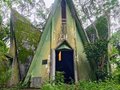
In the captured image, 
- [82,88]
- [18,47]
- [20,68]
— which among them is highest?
[18,47]

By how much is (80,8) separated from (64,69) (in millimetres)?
4769

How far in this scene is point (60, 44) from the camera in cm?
1831

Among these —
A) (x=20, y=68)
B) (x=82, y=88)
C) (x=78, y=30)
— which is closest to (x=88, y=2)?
(x=78, y=30)

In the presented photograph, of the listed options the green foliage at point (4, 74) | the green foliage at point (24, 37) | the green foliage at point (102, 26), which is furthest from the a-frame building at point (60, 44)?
the green foliage at point (102, 26)

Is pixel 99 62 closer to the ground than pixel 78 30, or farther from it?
closer to the ground

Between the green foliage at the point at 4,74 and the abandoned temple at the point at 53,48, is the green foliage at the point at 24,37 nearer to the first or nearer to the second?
the abandoned temple at the point at 53,48

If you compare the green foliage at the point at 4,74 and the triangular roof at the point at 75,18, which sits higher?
the triangular roof at the point at 75,18

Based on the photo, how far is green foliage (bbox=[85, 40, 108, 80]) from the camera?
17483mm

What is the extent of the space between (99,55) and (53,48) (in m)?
2.82

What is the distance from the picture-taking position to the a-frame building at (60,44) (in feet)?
58.7

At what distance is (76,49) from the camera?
18375mm

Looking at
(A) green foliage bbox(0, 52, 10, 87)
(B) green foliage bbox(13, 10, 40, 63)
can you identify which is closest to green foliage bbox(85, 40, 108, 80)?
(B) green foliage bbox(13, 10, 40, 63)

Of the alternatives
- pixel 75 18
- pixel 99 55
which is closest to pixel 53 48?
pixel 75 18

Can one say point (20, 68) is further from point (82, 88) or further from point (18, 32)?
point (82, 88)
